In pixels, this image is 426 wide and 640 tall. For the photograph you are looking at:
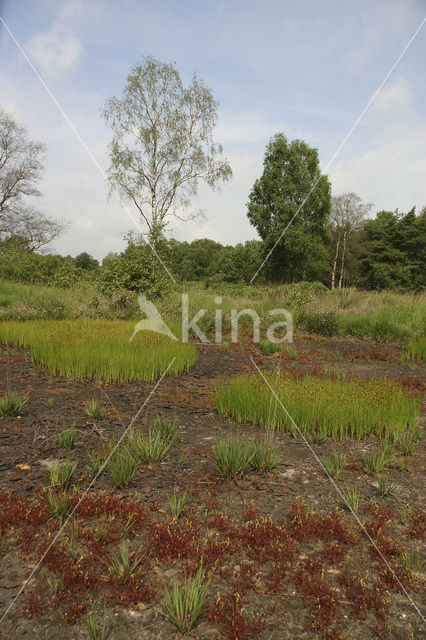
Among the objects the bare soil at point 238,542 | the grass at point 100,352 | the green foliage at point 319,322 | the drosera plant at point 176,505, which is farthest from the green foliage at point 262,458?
the green foliage at point 319,322

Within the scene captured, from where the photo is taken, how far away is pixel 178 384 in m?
6.49

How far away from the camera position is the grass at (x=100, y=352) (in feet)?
20.9

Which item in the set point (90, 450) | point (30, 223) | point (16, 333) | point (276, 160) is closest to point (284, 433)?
point (90, 450)

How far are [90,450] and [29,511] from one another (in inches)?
44.7

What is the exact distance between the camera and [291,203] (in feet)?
109

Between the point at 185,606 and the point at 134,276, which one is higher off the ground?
the point at 134,276

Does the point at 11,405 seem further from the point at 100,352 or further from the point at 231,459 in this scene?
the point at 231,459

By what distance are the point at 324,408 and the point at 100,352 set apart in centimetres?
373

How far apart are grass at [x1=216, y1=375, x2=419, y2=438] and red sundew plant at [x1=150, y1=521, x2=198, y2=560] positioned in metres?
1.66

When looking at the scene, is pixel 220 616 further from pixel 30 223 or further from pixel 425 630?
pixel 30 223

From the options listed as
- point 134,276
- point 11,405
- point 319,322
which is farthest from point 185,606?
point 134,276

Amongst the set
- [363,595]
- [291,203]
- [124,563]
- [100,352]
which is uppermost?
→ [291,203]

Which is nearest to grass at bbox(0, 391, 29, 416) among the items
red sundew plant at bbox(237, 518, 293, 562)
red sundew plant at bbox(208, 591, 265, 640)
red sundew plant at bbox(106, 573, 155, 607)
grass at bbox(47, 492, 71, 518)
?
grass at bbox(47, 492, 71, 518)

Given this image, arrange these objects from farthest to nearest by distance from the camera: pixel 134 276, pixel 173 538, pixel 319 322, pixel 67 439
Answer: pixel 134 276, pixel 319 322, pixel 67 439, pixel 173 538
